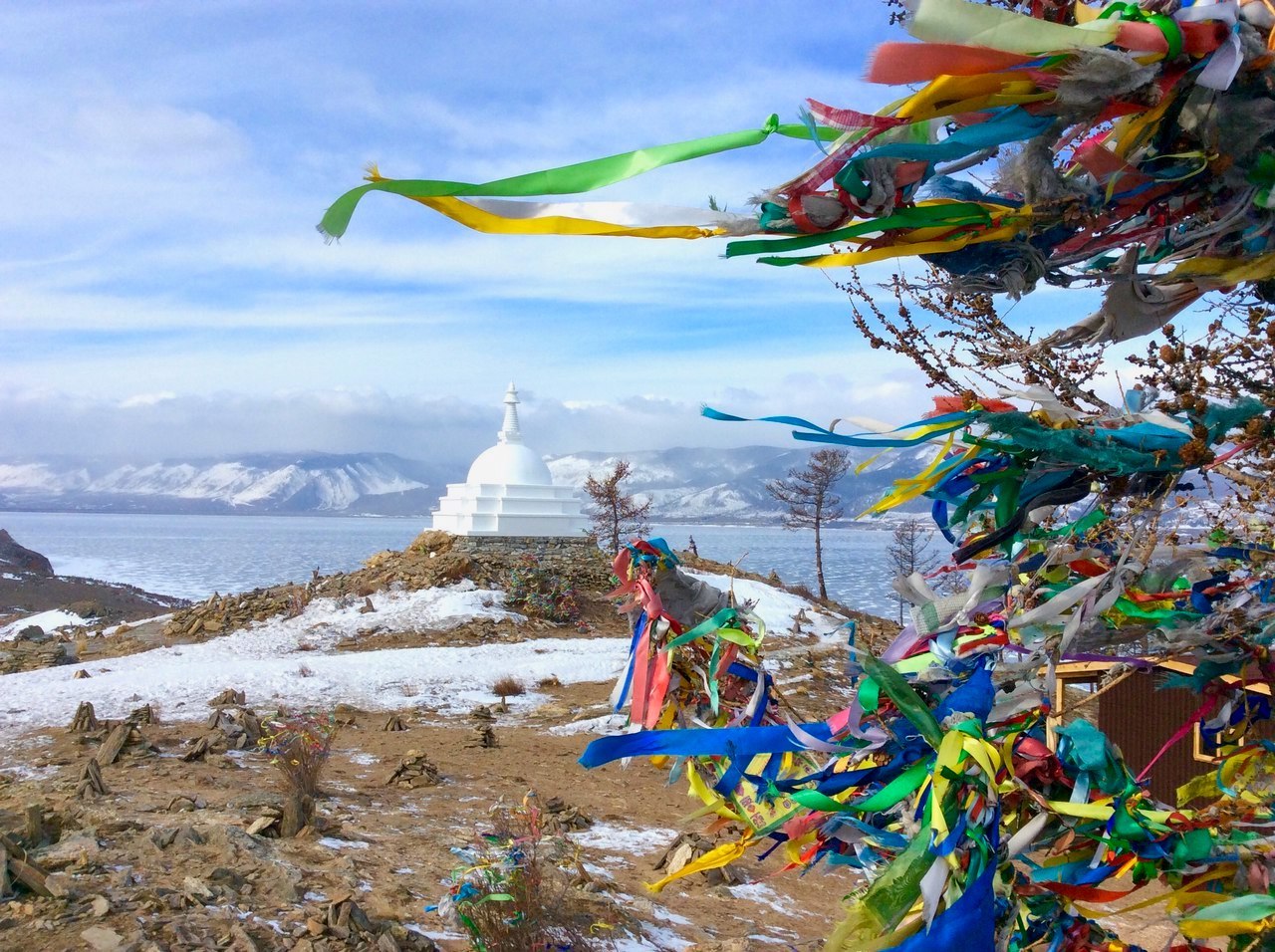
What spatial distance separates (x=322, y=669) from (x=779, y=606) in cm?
924

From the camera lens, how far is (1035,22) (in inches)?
60.4

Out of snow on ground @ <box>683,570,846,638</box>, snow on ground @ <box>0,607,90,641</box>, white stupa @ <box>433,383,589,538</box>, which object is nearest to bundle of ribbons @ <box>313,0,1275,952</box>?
snow on ground @ <box>683,570,846,638</box>

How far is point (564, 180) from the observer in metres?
1.65

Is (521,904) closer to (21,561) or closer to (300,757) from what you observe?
(300,757)

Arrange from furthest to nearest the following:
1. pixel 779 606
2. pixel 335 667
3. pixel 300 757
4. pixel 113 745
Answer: pixel 779 606 → pixel 335 667 → pixel 113 745 → pixel 300 757

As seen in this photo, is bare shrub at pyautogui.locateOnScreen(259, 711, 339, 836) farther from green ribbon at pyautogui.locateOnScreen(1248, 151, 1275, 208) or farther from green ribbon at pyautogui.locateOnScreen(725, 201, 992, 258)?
green ribbon at pyautogui.locateOnScreen(1248, 151, 1275, 208)

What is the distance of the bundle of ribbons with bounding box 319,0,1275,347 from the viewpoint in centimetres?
157

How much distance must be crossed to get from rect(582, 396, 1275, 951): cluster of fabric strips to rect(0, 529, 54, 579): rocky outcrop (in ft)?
172

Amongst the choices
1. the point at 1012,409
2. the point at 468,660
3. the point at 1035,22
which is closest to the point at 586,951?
the point at 1012,409

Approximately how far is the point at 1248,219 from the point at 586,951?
4.77 meters

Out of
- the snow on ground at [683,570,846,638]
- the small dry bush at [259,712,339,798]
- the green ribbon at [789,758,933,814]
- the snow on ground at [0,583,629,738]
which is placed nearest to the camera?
the green ribbon at [789,758,933,814]

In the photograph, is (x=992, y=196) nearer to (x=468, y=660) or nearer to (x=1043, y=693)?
(x=1043, y=693)

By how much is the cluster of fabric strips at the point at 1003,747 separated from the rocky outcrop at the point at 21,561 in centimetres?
5245

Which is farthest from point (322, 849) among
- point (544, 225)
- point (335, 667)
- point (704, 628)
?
point (335, 667)
